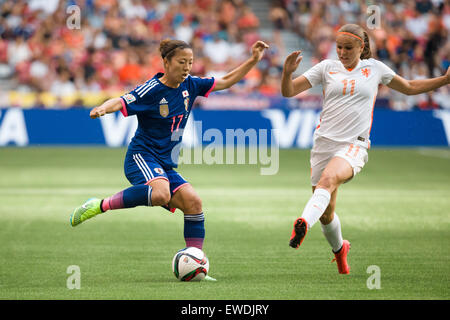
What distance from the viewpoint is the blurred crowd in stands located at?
72.6 feet

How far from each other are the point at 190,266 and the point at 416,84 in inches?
111

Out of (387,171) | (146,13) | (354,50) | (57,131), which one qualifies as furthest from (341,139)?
(146,13)

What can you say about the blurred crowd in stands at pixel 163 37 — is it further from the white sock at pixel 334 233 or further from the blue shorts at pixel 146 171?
the white sock at pixel 334 233

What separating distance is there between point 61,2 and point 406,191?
49.2 feet

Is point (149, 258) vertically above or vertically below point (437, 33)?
below

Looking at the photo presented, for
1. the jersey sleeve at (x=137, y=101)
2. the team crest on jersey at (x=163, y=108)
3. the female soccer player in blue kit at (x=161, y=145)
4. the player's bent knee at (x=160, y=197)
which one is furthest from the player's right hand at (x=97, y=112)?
the player's bent knee at (x=160, y=197)

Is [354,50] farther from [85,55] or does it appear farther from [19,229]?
[85,55]

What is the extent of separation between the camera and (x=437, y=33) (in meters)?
23.9

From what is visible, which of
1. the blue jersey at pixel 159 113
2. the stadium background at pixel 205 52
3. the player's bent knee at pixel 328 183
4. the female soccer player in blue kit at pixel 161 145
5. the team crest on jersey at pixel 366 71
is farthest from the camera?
the stadium background at pixel 205 52

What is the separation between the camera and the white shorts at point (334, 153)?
6742mm

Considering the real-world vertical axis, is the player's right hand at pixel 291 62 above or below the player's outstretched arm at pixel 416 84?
above

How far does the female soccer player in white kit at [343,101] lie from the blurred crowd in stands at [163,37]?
14.4 m

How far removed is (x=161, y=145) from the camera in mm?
6992

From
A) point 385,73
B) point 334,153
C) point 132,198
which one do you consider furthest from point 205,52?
point 132,198
